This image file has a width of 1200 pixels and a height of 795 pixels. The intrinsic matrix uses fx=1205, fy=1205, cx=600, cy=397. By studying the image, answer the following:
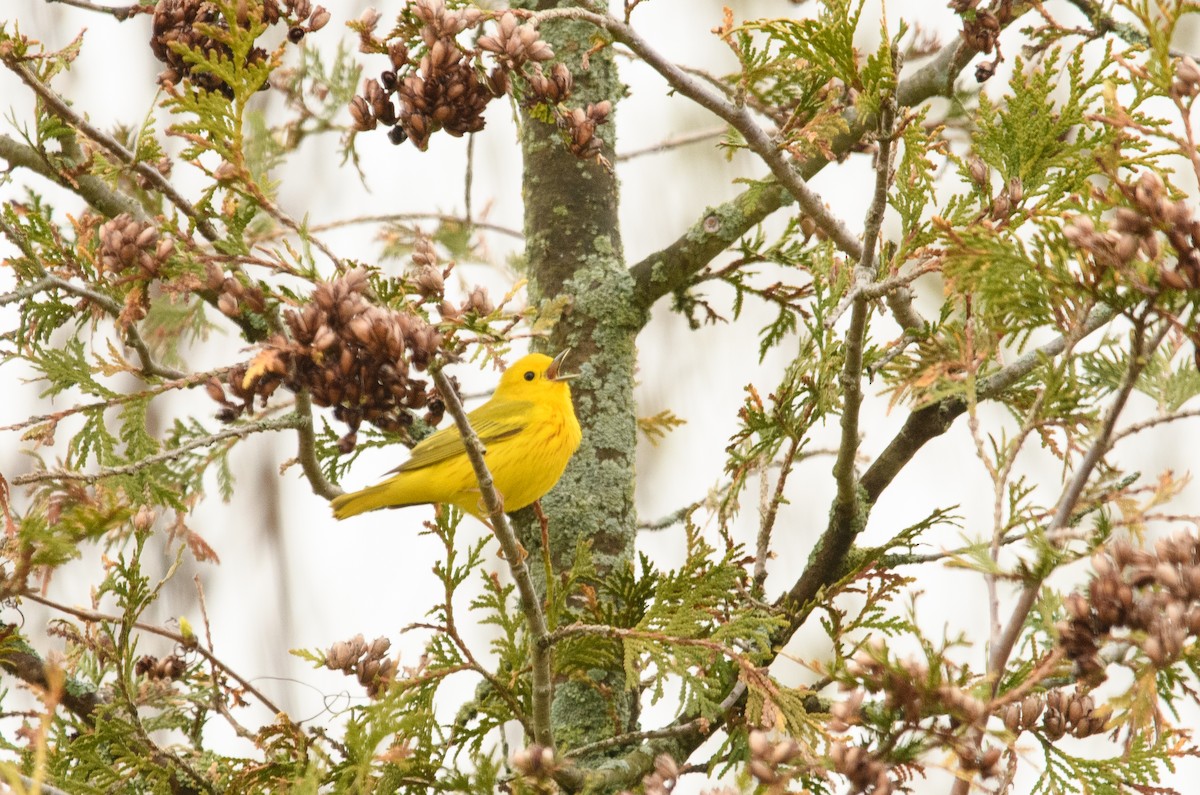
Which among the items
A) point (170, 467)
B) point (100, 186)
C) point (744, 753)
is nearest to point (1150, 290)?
point (744, 753)

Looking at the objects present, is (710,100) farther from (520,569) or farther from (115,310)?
(115,310)

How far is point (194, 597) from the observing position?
5.27 metres

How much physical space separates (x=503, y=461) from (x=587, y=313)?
2.35 feet

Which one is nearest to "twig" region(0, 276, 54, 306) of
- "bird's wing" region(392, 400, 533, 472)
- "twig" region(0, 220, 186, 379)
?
"twig" region(0, 220, 186, 379)

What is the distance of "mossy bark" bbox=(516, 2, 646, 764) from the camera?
350cm

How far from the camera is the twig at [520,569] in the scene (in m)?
1.96

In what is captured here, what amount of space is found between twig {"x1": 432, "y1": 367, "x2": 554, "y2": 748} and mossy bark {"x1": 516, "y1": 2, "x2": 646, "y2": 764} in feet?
2.88

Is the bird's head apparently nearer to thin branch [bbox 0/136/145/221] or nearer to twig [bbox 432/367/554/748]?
thin branch [bbox 0/136/145/221]

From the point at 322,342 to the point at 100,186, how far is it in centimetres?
169

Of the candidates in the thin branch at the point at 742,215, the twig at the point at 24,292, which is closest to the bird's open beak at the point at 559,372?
the thin branch at the point at 742,215

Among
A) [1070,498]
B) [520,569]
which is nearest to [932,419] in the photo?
[520,569]

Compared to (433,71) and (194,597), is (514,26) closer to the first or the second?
(433,71)

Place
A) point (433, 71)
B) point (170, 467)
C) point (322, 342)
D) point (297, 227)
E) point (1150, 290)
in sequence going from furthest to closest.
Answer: point (170, 467), point (433, 71), point (297, 227), point (322, 342), point (1150, 290)

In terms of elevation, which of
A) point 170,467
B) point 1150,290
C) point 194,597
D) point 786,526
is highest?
point 786,526
